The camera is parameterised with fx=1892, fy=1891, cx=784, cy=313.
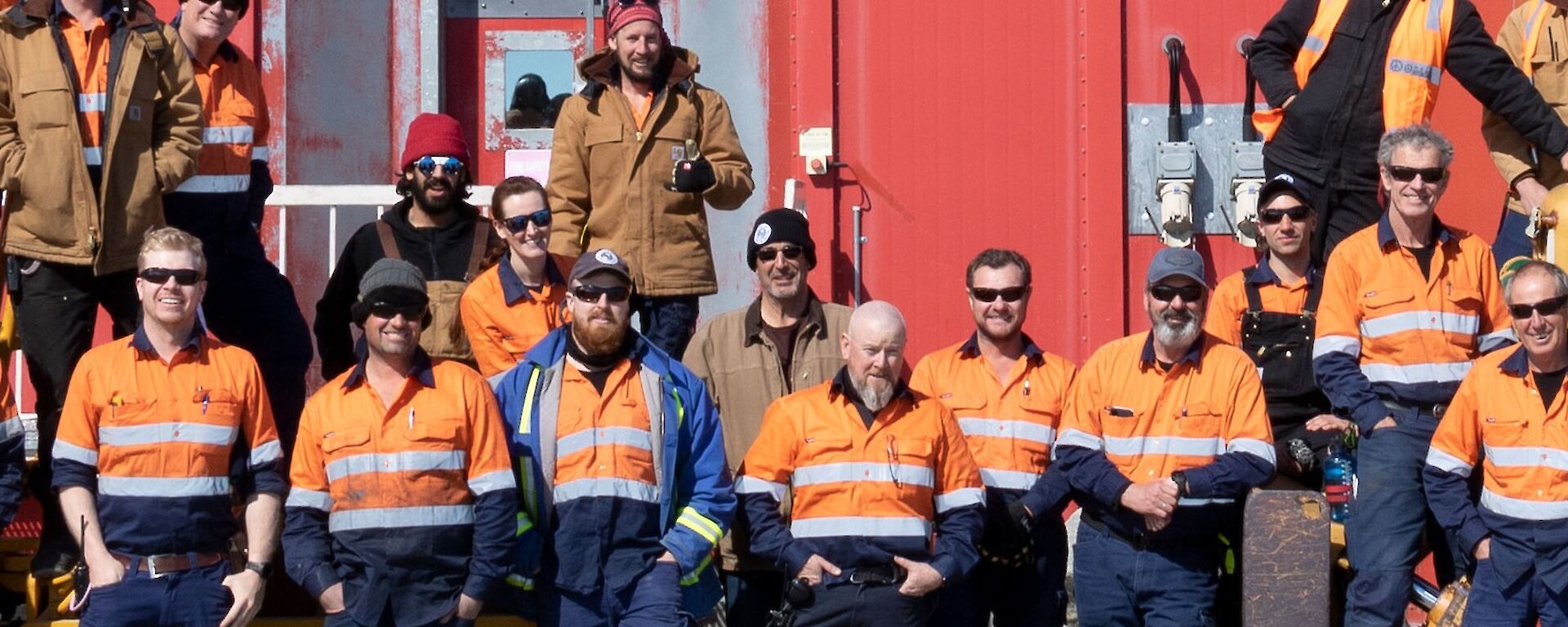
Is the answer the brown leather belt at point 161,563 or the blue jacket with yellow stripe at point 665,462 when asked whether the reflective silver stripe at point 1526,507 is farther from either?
the brown leather belt at point 161,563

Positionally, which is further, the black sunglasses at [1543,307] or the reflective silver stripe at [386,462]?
the black sunglasses at [1543,307]

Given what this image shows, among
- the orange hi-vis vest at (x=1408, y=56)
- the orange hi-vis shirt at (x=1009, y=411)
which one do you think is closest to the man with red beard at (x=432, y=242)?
the orange hi-vis shirt at (x=1009, y=411)

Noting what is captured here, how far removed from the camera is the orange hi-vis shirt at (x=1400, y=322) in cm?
634

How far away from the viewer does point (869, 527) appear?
19.2ft

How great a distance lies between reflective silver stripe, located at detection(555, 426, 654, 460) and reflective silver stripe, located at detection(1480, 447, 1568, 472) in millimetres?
2668

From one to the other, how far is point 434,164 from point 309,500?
58.8 inches

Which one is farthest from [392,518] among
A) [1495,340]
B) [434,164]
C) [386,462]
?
[1495,340]

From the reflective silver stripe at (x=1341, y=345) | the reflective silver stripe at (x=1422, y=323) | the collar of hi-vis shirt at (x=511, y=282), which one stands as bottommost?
the reflective silver stripe at (x=1341, y=345)

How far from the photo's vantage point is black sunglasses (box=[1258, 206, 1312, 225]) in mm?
6691

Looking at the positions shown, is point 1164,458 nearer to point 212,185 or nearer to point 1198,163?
point 1198,163

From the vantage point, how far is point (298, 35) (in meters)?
8.90

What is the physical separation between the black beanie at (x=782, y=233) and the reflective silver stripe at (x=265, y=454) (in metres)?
1.68

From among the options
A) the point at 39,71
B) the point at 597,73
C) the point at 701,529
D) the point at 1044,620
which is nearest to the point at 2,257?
the point at 39,71

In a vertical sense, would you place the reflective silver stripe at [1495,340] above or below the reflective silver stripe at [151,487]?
above
